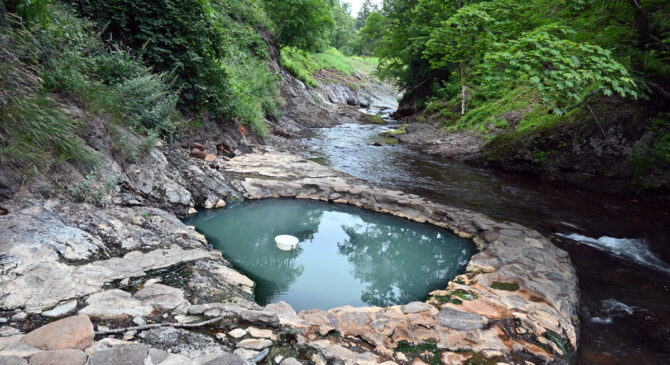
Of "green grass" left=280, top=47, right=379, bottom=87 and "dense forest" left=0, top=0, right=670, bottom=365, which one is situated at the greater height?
"green grass" left=280, top=47, right=379, bottom=87

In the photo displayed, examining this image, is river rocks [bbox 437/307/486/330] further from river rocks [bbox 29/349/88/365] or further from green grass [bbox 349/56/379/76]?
green grass [bbox 349/56/379/76]

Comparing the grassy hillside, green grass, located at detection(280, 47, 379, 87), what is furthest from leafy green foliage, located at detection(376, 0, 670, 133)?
green grass, located at detection(280, 47, 379, 87)

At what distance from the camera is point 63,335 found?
1665mm

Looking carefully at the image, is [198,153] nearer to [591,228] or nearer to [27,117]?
[27,117]

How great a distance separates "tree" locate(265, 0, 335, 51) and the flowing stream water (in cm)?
938

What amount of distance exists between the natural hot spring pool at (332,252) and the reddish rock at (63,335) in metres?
1.48

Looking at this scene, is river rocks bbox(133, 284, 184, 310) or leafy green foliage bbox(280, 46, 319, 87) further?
leafy green foliage bbox(280, 46, 319, 87)

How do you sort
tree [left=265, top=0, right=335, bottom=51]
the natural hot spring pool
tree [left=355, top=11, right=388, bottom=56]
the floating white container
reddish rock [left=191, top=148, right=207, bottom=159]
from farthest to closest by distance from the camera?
tree [left=355, top=11, right=388, bottom=56], tree [left=265, top=0, right=335, bottom=51], reddish rock [left=191, top=148, right=207, bottom=159], the floating white container, the natural hot spring pool

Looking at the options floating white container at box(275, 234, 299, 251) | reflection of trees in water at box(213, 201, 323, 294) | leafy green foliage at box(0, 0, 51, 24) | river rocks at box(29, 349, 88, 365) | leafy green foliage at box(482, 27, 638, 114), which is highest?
leafy green foliage at box(482, 27, 638, 114)

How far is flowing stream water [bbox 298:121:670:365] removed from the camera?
2.88 m

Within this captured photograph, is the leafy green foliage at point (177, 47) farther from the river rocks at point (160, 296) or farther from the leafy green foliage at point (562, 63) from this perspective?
the leafy green foliage at point (562, 63)

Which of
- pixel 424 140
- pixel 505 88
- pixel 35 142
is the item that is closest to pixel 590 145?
pixel 424 140

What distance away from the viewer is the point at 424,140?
40.7 ft

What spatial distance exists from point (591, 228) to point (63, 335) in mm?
6477
